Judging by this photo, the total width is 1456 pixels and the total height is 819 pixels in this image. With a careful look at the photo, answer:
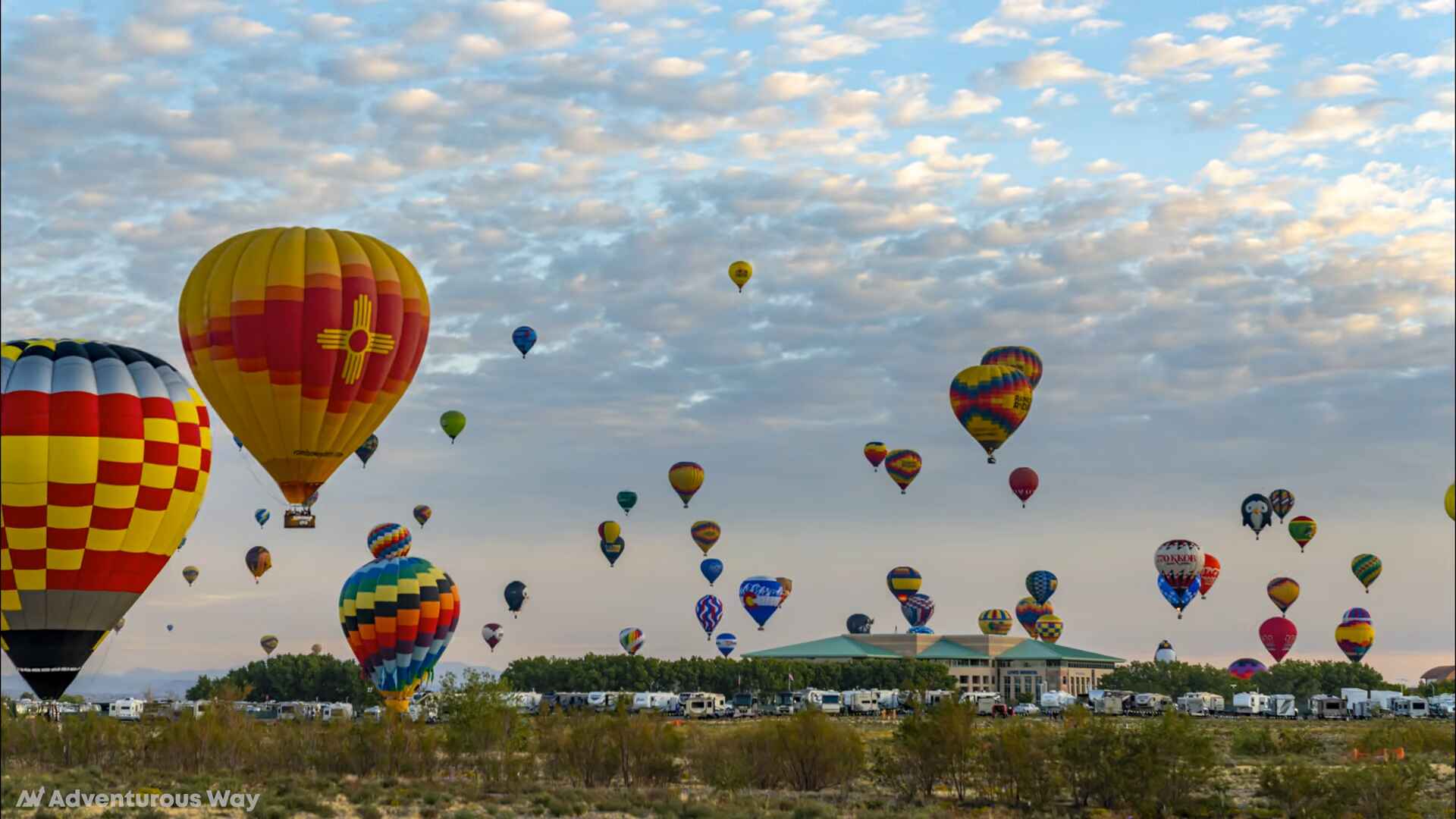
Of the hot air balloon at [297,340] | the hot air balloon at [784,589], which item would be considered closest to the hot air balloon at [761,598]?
the hot air balloon at [784,589]

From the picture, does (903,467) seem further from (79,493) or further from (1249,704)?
(79,493)

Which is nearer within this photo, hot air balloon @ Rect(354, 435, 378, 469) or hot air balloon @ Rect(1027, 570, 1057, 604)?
hot air balloon @ Rect(354, 435, 378, 469)

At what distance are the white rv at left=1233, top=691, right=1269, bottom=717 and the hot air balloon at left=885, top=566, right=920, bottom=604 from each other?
59.3 m

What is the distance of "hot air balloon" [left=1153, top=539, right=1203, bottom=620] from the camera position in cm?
12862

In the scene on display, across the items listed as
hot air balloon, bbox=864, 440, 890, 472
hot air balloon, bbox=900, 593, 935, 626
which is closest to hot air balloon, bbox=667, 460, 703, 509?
hot air balloon, bbox=864, 440, 890, 472

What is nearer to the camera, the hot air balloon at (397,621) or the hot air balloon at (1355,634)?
the hot air balloon at (397,621)

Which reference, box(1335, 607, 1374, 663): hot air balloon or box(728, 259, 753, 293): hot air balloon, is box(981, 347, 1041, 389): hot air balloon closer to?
box(728, 259, 753, 293): hot air balloon

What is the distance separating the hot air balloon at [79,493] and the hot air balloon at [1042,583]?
135675 mm

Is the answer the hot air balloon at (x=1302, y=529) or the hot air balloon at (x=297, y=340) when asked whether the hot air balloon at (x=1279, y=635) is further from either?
the hot air balloon at (x=297, y=340)

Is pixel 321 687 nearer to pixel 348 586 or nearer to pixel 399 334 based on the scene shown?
pixel 348 586

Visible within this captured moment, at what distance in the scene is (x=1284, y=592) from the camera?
150250mm

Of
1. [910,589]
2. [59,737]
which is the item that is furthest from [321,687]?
[59,737]

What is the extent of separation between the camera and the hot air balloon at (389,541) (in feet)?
437

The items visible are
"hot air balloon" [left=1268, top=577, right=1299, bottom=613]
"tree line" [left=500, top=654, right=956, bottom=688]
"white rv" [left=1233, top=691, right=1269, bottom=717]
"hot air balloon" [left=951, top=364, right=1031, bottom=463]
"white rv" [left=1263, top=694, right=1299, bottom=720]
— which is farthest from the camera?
"tree line" [left=500, top=654, right=956, bottom=688]
